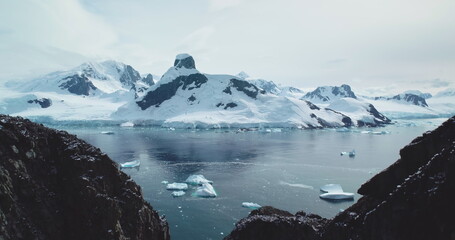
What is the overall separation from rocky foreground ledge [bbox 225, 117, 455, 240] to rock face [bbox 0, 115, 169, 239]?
9032 millimetres

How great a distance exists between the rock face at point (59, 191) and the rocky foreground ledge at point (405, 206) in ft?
A: 29.6

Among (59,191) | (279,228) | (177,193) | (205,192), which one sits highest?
(59,191)

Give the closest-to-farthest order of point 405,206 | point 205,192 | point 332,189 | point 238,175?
1. point 405,206
2. point 205,192
3. point 332,189
4. point 238,175

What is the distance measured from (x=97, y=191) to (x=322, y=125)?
188 m

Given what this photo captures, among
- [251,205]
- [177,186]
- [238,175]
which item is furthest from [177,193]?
[238,175]

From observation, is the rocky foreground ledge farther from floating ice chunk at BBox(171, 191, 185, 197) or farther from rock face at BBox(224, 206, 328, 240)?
floating ice chunk at BBox(171, 191, 185, 197)

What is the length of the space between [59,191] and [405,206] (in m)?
18.2

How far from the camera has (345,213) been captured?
18.4 meters

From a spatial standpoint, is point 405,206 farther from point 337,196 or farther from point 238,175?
point 238,175

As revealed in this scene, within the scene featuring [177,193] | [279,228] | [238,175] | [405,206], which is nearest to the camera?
[405,206]

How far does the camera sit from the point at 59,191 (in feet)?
63.6

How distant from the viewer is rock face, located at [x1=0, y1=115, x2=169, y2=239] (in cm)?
1694

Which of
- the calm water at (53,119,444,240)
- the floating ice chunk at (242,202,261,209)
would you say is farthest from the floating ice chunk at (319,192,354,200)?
the floating ice chunk at (242,202,261,209)

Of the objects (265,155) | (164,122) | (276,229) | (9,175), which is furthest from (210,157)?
(164,122)
